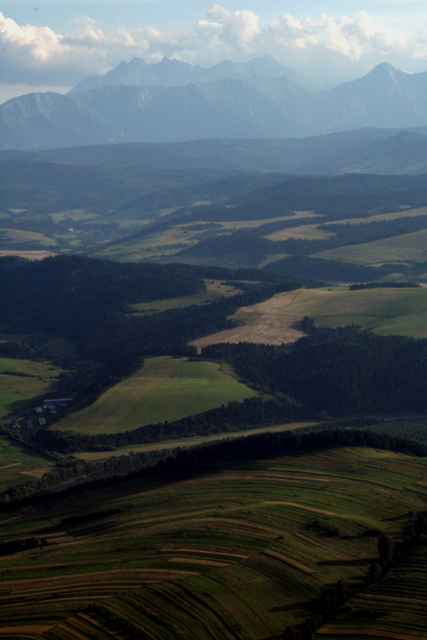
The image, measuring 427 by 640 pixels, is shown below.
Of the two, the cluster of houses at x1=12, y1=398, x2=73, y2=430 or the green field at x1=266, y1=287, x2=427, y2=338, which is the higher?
the green field at x1=266, y1=287, x2=427, y2=338

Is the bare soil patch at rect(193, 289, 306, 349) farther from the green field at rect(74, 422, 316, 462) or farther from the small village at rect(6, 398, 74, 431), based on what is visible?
the green field at rect(74, 422, 316, 462)

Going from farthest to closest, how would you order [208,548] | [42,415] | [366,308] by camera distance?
[366,308] < [42,415] < [208,548]

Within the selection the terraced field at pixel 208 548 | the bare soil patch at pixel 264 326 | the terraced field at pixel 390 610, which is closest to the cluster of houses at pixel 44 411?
the bare soil patch at pixel 264 326

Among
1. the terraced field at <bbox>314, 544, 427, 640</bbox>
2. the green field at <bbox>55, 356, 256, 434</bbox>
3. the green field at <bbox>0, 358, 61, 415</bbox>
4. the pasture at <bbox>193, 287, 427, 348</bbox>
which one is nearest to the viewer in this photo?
the terraced field at <bbox>314, 544, 427, 640</bbox>

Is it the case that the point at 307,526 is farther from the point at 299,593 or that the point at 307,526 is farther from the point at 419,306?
the point at 419,306

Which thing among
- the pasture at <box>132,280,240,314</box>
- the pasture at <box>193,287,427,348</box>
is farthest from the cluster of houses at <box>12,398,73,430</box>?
the pasture at <box>132,280,240,314</box>

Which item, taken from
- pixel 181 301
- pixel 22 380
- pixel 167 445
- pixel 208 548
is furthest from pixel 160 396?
pixel 181 301

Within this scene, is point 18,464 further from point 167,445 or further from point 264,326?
point 264,326
